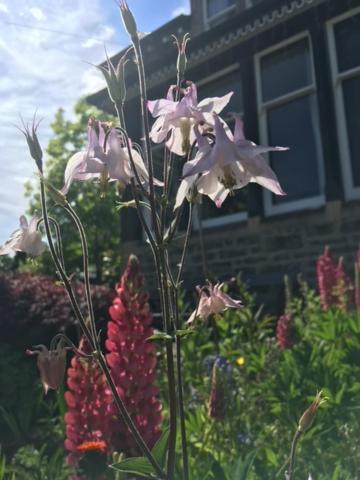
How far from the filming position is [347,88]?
25.2 feet

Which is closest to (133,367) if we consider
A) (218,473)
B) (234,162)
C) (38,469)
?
(218,473)

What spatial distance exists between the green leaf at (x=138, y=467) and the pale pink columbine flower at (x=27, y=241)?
521 mm

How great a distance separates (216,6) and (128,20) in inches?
458

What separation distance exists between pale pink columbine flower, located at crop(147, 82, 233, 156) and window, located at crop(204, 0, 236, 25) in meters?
11.0

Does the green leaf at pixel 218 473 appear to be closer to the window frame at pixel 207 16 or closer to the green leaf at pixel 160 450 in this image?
the green leaf at pixel 160 450

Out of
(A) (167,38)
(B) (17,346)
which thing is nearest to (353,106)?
(B) (17,346)

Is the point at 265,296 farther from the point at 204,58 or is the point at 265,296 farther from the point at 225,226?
the point at 204,58

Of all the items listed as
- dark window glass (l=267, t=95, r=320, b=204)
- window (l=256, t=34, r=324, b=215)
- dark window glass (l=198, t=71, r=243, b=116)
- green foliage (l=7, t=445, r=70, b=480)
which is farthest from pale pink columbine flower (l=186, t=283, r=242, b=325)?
dark window glass (l=198, t=71, r=243, b=116)

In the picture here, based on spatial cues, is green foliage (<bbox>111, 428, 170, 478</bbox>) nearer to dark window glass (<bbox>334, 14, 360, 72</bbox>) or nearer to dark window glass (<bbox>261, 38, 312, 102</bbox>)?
dark window glass (<bbox>334, 14, 360, 72</bbox>)

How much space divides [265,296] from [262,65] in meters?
3.86

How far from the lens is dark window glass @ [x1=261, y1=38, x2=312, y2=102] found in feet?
27.2

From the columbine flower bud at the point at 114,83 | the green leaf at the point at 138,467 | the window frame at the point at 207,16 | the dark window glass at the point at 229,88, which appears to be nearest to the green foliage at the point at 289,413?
the green leaf at the point at 138,467

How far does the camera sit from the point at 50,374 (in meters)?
1.27

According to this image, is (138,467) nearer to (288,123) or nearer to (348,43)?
(348,43)
